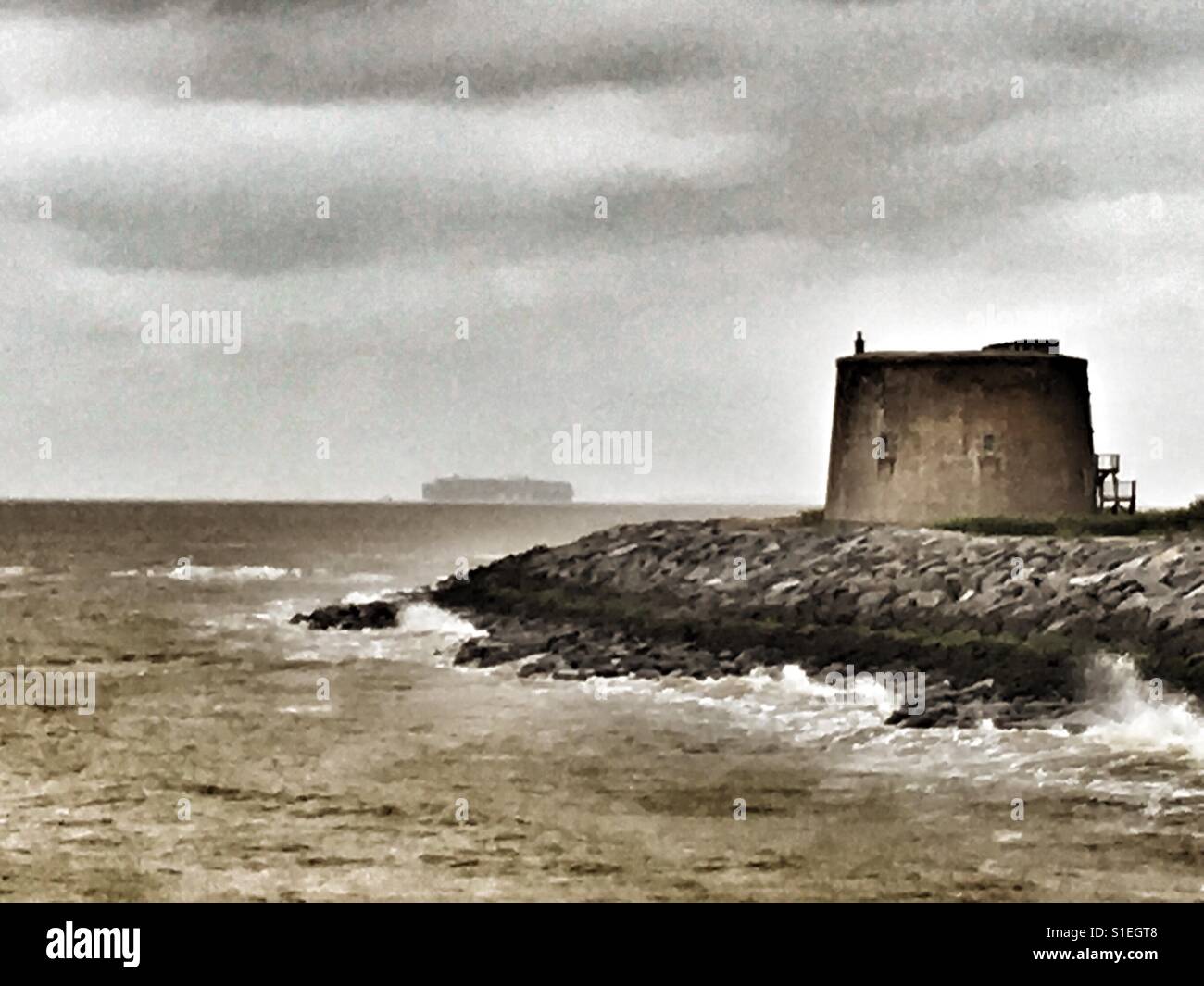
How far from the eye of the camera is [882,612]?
69.2 ft

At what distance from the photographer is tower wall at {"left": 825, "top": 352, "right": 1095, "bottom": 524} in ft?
94.3

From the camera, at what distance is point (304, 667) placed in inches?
963

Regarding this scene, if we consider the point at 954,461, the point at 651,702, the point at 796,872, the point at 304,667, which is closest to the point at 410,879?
the point at 796,872

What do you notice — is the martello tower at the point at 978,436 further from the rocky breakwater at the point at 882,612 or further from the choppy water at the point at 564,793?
the choppy water at the point at 564,793

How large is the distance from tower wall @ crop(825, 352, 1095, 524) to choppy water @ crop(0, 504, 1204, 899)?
33.0 ft

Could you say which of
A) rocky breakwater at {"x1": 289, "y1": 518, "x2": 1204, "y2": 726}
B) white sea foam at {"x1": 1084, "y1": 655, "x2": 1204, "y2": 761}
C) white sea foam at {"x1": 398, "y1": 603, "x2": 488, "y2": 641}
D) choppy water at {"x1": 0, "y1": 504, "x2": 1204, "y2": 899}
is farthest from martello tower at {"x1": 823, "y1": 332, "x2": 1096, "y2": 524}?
white sea foam at {"x1": 1084, "y1": 655, "x2": 1204, "y2": 761}

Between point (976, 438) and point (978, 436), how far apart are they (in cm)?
6

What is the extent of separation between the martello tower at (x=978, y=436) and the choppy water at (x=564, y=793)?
1008 cm

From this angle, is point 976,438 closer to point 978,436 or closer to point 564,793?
point 978,436

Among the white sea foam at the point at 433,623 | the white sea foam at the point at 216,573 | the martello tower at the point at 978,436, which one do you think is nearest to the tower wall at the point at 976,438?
the martello tower at the point at 978,436

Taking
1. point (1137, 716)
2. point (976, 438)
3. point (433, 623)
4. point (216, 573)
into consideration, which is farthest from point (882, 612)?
point (216, 573)

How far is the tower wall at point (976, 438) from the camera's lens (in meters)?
28.8
